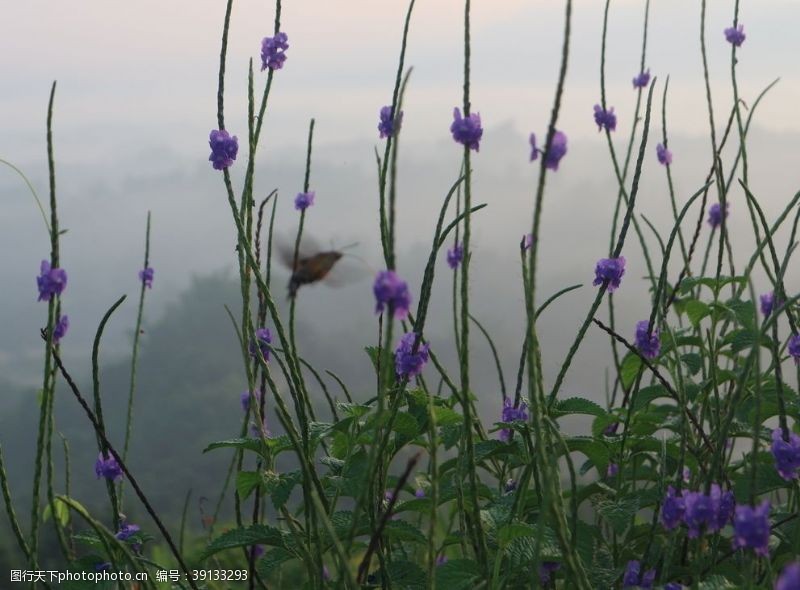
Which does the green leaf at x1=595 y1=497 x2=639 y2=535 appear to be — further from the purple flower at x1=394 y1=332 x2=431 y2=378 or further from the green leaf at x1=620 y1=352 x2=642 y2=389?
the purple flower at x1=394 y1=332 x2=431 y2=378

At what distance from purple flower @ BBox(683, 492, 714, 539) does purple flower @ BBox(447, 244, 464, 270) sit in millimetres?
947

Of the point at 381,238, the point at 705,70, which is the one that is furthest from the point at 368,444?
the point at 705,70

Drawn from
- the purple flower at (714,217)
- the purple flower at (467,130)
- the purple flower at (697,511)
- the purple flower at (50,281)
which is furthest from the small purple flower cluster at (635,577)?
the purple flower at (714,217)

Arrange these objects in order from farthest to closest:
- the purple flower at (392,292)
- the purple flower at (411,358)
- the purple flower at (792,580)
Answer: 1. the purple flower at (411,358)
2. the purple flower at (392,292)
3. the purple flower at (792,580)

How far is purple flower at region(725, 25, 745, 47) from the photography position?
9.91 feet

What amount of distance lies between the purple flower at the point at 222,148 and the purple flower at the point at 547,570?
1022 mm

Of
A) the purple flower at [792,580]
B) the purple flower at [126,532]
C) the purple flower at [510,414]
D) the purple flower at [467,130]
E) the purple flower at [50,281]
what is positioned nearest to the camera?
the purple flower at [792,580]

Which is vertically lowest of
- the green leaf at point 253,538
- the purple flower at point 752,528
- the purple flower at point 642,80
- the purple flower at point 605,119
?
the green leaf at point 253,538

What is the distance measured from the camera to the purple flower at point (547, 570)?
6.06 ft

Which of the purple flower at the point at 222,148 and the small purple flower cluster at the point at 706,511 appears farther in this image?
the purple flower at the point at 222,148

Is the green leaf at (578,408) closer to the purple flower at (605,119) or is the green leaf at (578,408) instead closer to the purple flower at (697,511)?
the purple flower at (697,511)

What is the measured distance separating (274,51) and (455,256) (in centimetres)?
66

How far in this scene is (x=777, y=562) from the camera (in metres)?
1.88

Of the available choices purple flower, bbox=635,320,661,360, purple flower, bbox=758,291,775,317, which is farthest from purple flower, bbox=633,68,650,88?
purple flower, bbox=635,320,661,360
